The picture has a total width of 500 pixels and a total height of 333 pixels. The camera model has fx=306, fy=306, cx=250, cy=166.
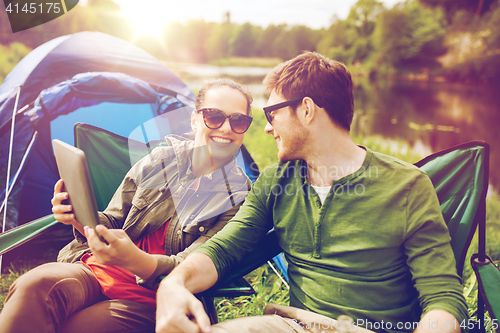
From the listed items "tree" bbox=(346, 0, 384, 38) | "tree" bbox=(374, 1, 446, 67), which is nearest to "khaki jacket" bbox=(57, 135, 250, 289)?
"tree" bbox=(374, 1, 446, 67)

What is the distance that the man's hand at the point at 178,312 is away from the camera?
37.4 inches

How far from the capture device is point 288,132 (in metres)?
1.41

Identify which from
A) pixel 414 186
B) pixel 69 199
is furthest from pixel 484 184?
pixel 69 199

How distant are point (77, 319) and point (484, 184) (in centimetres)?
197

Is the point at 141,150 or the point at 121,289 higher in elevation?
the point at 141,150

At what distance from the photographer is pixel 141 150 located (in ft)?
6.70

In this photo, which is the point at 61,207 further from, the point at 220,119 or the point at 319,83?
the point at 319,83

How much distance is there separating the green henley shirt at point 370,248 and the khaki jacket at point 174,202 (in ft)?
0.54

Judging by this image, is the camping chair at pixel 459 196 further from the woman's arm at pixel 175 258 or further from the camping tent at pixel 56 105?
the camping tent at pixel 56 105

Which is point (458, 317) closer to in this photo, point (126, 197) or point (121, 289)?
point (121, 289)

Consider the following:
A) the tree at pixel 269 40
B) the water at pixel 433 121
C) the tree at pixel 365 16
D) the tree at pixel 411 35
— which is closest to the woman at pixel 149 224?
the water at pixel 433 121

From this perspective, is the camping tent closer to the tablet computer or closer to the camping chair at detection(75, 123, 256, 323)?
the camping chair at detection(75, 123, 256, 323)

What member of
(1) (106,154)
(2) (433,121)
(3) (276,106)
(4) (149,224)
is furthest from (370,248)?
(2) (433,121)

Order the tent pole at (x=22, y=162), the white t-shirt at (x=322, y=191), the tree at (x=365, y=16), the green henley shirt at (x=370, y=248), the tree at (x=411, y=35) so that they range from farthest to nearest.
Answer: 1. the tree at (x=365, y=16)
2. the tree at (x=411, y=35)
3. the tent pole at (x=22, y=162)
4. the white t-shirt at (x=322, y=191)
5. the green henley shirt at (x=370, y=248)
